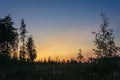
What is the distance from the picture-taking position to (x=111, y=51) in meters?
45.5

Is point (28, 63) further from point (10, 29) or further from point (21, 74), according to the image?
point (10, 29)

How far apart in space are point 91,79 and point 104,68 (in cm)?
579

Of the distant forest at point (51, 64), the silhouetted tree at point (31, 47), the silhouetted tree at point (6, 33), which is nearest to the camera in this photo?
the distant forest at point (51, 64)

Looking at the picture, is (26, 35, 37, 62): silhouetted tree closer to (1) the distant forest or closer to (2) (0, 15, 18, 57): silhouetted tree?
(1) the distant forest

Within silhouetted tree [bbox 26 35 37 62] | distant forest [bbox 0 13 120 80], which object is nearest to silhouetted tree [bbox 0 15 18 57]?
distant forest [bbox 0 13 120 80]

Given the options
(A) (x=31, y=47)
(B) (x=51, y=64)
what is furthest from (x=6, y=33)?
(B) (x=51, y=64)

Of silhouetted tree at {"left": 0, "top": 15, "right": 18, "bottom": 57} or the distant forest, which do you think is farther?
silhouetted tree at {"left": 0, "top": 15, "right": 18, "bottom": 57}

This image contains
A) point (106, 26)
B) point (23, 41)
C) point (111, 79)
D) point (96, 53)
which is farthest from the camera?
point (23, 41)

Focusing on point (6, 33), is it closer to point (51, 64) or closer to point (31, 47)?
point (31, 47)

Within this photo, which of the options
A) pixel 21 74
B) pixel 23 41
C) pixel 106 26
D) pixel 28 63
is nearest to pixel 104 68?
pixel 21 74

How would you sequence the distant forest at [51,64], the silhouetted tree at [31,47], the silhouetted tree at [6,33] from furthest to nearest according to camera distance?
the silhouetted tree at [31,47]
the silhouetted tree at [6,33]
the distant forest at [51,64]

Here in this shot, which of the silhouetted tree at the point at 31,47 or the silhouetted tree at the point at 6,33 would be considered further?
the silhouetted tree at the point at 31,47

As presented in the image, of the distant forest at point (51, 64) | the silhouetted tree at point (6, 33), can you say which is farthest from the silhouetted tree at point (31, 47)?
the silhouetted tree at point (6, 33)

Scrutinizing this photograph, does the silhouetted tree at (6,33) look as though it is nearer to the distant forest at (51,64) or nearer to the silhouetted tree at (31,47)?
the distant forest at (51,64)
